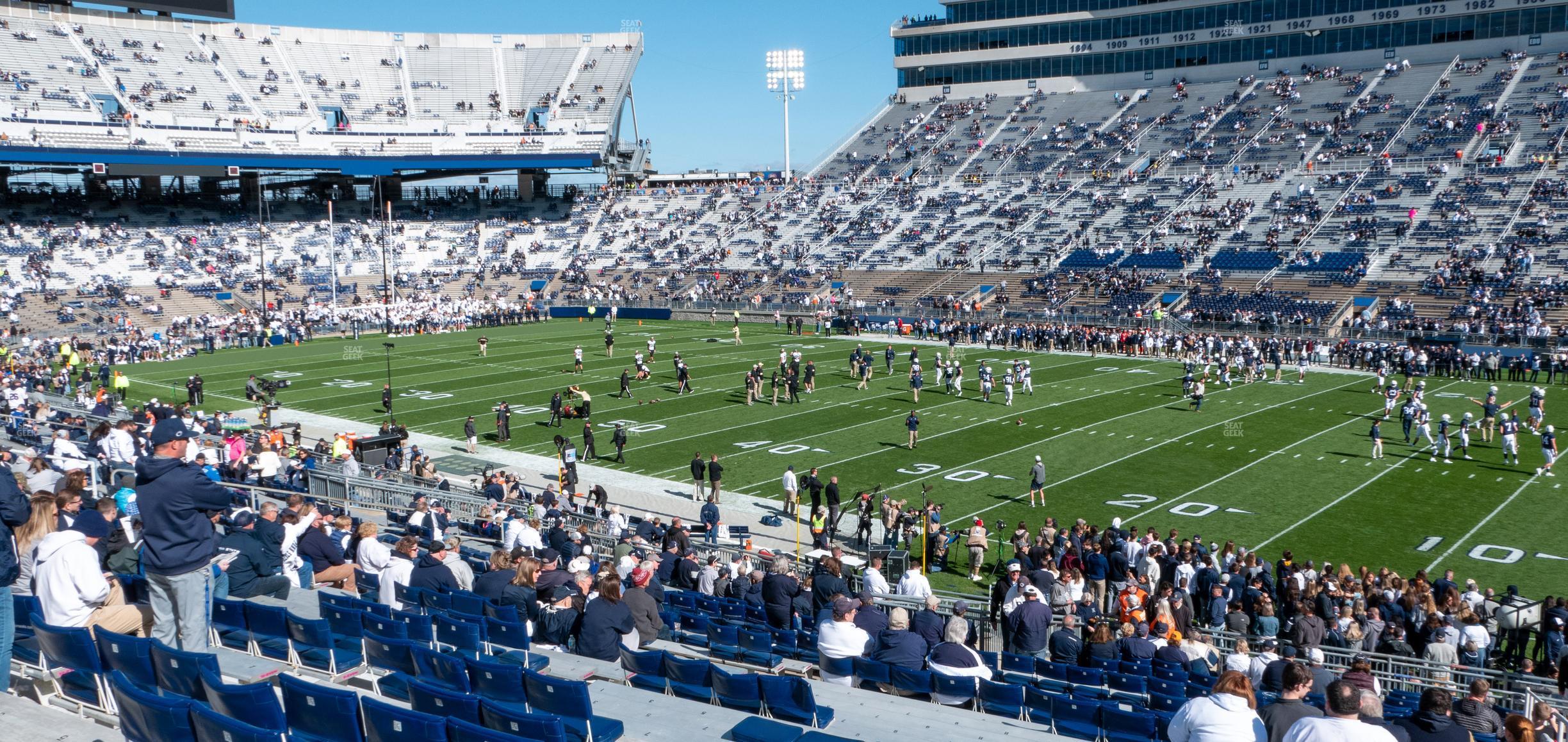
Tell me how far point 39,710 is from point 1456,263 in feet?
162

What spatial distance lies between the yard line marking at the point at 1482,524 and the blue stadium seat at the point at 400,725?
15774 mm

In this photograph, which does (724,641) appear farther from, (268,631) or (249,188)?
(249,188)

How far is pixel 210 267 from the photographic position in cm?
5897

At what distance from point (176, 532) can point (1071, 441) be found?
2228 cm

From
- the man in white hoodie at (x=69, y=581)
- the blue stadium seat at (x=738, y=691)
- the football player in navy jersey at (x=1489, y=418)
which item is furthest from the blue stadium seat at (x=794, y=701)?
the football player in navy jersey at (x=1489, y=418)

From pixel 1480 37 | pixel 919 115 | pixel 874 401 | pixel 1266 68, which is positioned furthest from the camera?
→ pixel 919 115

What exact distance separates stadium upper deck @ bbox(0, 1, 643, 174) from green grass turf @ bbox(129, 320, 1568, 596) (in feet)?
85.9

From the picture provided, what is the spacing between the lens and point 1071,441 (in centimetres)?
2606

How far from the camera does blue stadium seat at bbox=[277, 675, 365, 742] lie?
5.30m

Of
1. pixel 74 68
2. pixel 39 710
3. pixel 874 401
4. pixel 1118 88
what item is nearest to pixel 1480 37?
pixel 1118 88

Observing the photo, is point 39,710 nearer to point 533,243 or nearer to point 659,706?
point 659,706

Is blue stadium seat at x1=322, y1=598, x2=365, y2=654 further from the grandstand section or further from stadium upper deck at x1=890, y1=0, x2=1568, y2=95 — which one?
stadium upper deck at x1=890, y1=0, x2=1568, y2=95

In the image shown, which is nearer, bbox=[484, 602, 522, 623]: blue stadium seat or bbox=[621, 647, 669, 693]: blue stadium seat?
bbox=[621, 647, 669, 693]: blue stadium seat

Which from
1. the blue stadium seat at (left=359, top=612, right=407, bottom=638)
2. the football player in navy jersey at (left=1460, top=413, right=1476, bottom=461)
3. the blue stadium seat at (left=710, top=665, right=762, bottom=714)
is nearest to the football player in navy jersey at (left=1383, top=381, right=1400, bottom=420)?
the football player in navy jersey at (left=1460, top=413, right=1476, bottom=461)
